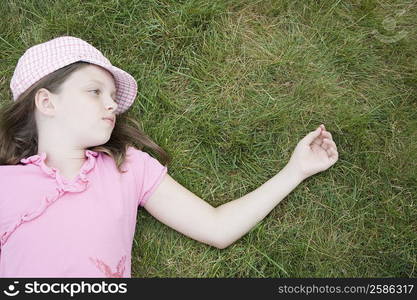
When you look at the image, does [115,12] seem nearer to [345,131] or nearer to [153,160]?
[153,160]

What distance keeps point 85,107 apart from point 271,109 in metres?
1.07

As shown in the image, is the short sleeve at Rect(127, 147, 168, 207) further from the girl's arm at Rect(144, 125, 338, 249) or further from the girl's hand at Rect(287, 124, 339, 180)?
the girl's hand at Rect(287, 124, 339, 180)

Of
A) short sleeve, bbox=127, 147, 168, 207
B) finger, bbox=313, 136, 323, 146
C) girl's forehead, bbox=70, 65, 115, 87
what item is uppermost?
girl's forehead, bbox=70, 65, 115, 87

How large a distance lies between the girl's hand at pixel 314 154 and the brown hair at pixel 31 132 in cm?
75

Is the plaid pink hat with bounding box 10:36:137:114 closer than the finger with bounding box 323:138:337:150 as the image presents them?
Yes

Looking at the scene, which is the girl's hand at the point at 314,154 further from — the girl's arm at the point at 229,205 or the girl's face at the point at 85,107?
the girl's face at the point at 85,107

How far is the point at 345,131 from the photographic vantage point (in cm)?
273

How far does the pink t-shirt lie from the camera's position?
2209mm

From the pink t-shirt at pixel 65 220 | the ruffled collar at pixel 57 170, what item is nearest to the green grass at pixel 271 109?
the pink t-shirt at pixel 65 220

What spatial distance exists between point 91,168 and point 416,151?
1.83 m

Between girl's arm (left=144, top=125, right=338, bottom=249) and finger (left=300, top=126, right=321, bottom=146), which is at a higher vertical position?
finger (left=300, top=126, right=321, bottom=146)

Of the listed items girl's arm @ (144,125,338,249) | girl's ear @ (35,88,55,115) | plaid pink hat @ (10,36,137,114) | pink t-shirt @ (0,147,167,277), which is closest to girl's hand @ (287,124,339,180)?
girl's arm @ (144,125,338,249)

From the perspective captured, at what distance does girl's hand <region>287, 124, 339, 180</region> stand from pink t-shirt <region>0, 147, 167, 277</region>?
0.90 m

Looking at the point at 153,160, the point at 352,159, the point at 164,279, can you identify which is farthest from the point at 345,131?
the point at 164,279
